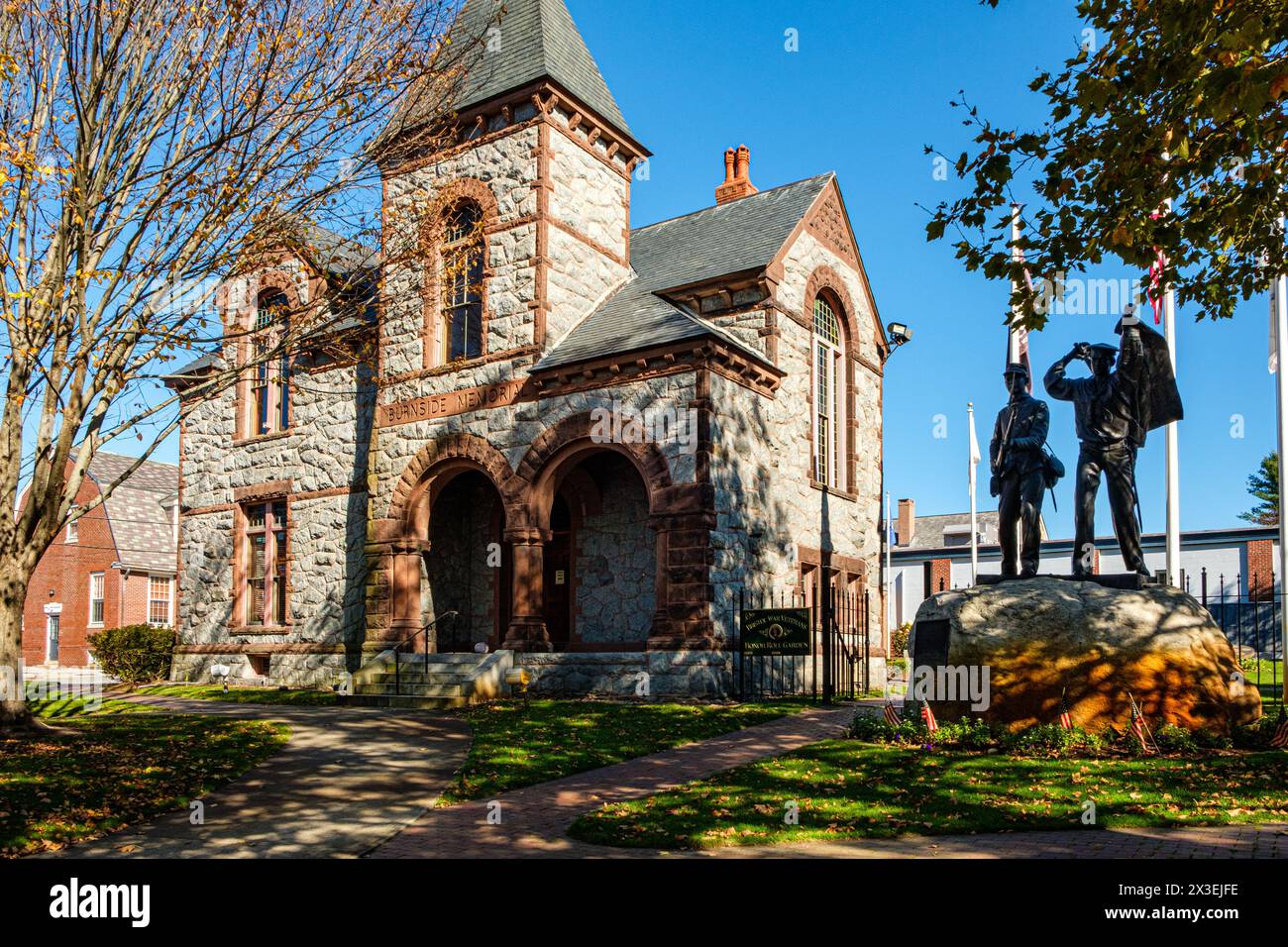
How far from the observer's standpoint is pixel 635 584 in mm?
19875

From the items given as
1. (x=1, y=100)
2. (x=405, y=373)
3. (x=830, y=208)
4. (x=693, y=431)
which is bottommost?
(x=693, y=431)

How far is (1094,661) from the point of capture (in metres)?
11.0

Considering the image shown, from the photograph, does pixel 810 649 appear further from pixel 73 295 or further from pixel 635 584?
pixel 73 295

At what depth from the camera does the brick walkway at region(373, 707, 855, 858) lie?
23.8ft

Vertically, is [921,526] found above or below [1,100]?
below

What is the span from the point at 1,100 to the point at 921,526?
51.9 metres

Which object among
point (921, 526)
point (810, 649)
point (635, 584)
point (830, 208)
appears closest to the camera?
point (810, 649)

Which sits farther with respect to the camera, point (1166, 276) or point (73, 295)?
point (73, 295)

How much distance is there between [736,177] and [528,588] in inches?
475

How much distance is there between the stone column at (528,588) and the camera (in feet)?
61.2

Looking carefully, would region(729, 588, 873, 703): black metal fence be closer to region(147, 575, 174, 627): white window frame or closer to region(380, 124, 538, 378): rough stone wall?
region(380, 124, 538, 378): rough stone wall

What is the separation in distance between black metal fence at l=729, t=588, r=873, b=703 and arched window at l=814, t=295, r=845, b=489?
2.73 m

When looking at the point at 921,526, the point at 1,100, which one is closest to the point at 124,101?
the point at 1,100
